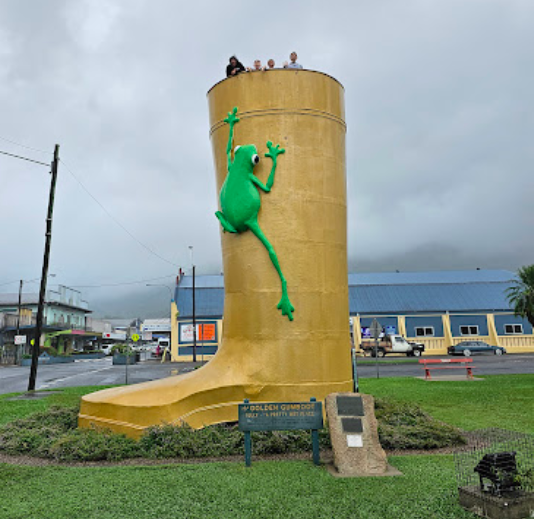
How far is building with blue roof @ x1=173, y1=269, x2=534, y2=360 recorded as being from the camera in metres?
41.3

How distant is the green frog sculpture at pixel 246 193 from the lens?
9.14 meters

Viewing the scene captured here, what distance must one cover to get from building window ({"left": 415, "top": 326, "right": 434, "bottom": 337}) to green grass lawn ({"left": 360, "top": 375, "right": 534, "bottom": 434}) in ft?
78.5

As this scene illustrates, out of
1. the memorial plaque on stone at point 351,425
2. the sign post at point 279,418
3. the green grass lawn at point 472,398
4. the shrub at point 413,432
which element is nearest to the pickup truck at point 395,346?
the green grass lawn at point 472,398

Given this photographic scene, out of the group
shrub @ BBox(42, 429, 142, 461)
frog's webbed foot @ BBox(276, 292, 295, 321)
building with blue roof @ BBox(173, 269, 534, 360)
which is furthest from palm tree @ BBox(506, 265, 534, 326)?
shrub @ BBox(42, 429, 142, 461)

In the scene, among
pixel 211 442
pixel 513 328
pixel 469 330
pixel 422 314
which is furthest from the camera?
pixel 422 314

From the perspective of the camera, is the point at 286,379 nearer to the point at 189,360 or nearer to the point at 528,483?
the point at 528,483

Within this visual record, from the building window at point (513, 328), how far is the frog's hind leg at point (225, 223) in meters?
39.9

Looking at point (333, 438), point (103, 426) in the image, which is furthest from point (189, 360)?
point (333, 438)

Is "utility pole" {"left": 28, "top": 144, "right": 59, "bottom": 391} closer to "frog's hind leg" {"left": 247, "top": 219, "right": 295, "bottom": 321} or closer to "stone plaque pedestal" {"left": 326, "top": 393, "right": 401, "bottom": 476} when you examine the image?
"frog's hind leg" {"left": 247, "top": 219, "right": 295, "bottom": 321}

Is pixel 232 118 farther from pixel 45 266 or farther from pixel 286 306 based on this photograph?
pixel 45 266

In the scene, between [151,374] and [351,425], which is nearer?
[351,425]

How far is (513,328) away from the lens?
138ft

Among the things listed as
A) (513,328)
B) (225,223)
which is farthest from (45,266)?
(513,328)

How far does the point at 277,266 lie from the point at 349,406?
302cm
